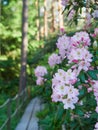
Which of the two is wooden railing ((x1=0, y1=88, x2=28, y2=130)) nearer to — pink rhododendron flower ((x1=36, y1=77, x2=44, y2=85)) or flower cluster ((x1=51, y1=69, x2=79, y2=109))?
pink rhododendron flower ((x1=36, y1=77, x2=44, y2=85))

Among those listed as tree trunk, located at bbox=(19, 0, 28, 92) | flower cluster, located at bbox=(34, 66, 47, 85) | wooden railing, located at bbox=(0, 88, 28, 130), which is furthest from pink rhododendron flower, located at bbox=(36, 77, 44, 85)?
tree trunk, located at bbox=(19, 0, 28, 92)

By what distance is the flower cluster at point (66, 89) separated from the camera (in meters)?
3.14

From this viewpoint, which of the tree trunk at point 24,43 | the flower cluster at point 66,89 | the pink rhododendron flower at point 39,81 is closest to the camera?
the flower cluster at point 66,89

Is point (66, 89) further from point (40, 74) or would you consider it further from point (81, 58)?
point (40, 74)

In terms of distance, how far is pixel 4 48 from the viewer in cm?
2425

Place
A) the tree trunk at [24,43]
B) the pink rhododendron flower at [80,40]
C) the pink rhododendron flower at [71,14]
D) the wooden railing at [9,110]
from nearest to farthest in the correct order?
the pink rhododendron flower at [80,40]
the pink rhododendron flower at [71,14]
the wooden railing at [9,110]
the tree trunk at [24,43]

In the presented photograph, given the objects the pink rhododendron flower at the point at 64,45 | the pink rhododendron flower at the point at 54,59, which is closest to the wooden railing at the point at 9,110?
the pink rhododendron flower at the point at 54,59

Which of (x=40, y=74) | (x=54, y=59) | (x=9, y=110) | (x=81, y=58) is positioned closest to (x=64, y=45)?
(x=54, y=59)

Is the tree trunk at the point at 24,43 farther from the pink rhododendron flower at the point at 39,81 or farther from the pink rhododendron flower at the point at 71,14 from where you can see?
the pink rhododendron flower at the point at 39,81

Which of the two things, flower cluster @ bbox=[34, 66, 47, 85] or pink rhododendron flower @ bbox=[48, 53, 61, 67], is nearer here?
pink rhododendron flower @ bbox=[48, 53, 61, 67]

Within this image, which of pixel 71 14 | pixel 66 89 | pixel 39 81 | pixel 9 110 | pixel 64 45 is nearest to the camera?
pixel 66 89

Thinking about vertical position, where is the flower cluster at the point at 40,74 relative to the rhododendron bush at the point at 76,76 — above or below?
below

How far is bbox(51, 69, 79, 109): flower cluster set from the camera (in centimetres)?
314

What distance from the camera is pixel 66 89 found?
3141 millimetres
